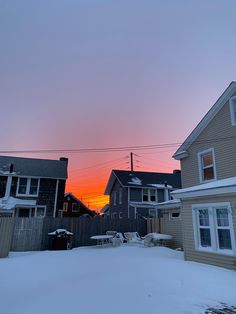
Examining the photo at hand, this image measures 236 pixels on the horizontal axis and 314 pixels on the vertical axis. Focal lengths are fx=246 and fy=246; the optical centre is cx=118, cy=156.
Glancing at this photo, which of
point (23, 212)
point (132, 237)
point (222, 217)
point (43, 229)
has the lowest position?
point (132, 237)

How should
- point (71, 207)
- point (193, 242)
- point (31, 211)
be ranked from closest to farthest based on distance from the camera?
point (193, 242) < point (31, 211) < point (71, 207)

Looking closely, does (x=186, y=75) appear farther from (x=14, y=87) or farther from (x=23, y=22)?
(x=14, y=87)

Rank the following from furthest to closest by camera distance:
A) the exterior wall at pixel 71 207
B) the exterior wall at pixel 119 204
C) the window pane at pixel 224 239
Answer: the exterior wall at pixel 71 207 → the exterior wall at pixel 119 204 → the window pane at pixel 224 239

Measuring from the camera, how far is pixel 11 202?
2200 cm

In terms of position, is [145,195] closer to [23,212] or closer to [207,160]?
[23,212]

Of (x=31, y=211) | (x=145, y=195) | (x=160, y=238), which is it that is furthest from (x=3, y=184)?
(x=160, y=238)

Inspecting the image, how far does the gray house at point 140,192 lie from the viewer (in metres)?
27.1

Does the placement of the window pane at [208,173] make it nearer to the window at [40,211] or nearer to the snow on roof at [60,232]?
the snow on roof at [60,232]

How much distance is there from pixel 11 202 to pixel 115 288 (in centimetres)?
1917

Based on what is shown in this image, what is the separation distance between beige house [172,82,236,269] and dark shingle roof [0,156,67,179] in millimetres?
15477

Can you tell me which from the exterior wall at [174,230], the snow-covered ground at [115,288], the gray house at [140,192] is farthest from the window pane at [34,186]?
the snow-covered ground at [115,288]

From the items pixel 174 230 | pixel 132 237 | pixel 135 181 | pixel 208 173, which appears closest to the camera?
pixel 208 173

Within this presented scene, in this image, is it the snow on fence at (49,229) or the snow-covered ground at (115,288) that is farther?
the snow on fence at (49,229)

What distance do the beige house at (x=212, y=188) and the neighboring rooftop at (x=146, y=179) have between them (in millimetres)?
14425
